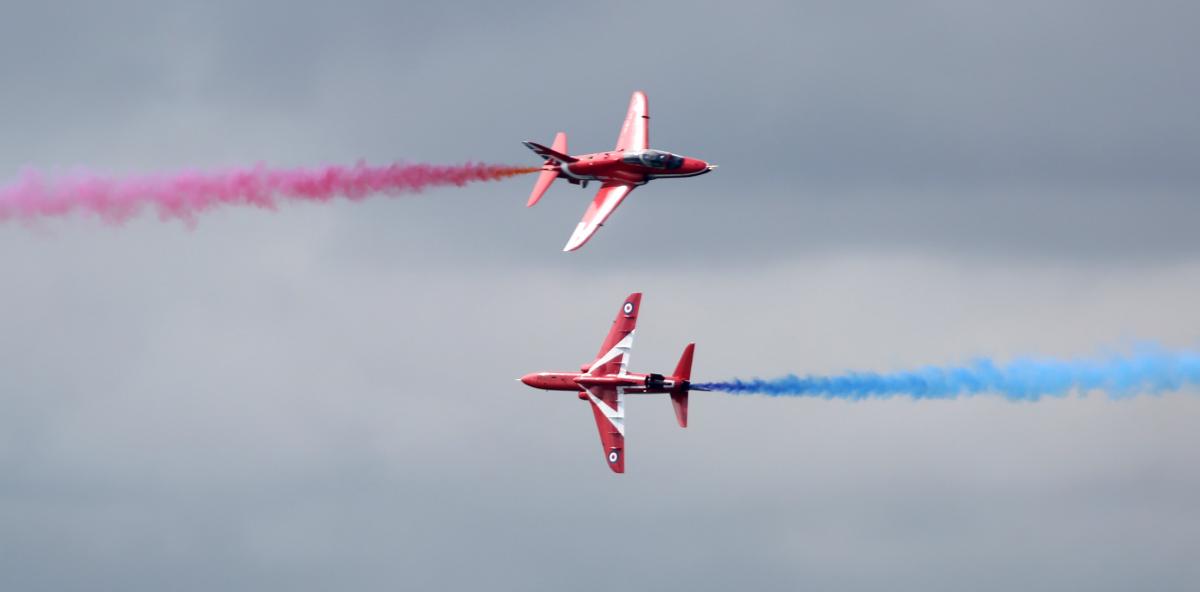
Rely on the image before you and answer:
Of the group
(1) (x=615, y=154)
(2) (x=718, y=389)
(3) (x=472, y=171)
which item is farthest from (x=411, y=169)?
(2) (x=718, y=389)

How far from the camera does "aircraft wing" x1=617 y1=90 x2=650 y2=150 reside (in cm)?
9569

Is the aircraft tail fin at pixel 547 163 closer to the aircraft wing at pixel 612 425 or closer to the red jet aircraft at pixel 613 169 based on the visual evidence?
the red jet aircraft at pixel 613 169

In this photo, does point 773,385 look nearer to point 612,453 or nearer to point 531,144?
point 612,453

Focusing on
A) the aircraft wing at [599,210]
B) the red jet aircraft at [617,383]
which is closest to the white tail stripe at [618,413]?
the red jet aircraft at [617,383]

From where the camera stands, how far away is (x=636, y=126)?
96688 millimetres

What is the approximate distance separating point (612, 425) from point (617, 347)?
3646 mm

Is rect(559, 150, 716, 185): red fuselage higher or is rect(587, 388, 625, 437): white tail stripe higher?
rect(559, 150, 716, 185): red fuselage

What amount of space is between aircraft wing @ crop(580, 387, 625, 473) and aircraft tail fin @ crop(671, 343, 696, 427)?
3093mm

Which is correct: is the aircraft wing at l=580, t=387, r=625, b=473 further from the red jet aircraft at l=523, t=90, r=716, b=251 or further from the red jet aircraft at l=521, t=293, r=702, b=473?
the red jet aircraft at l=523, t=90, r=716, b=251

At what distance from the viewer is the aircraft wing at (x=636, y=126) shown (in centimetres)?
9569

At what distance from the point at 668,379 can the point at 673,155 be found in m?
10.0

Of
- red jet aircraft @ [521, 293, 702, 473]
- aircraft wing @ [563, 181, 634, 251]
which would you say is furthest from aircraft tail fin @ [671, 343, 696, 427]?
aircraft wing @ [563, 181, 634, 251]

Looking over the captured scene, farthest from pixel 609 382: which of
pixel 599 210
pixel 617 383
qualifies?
pixel 599 210

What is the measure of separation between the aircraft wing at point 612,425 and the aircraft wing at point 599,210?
20.2 feet
